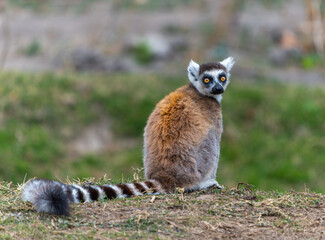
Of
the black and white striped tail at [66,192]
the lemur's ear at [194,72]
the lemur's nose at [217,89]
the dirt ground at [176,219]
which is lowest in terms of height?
the dirt ground at [176,219]

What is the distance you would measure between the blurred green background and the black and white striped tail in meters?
2.08

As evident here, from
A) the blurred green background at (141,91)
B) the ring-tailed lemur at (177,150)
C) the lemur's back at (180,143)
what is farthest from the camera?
the blurred green background at (141,91)

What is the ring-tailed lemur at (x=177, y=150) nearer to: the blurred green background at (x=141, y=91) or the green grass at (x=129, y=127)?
the blurred green background at (x=141, y=91)

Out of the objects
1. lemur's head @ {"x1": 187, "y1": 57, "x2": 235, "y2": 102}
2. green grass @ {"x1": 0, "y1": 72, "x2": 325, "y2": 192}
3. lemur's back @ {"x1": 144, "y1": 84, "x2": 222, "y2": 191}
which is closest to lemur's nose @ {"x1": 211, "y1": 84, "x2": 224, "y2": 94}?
lemur's head @ {"x1": 187, "y1": 57, "x2": 235, "y2": 102}

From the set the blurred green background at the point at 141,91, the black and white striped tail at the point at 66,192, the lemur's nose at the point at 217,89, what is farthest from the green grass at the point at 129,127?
the black and white striped tail at the point at 66,192

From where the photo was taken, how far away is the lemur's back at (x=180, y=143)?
493 centimetres

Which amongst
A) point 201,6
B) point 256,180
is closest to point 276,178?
point 256,180

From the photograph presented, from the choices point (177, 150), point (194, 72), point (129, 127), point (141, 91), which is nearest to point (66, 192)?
point (177, 150)

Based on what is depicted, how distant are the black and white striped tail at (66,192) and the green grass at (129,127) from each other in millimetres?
5088

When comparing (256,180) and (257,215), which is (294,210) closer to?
(257,215)

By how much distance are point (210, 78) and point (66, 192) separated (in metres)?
2.20

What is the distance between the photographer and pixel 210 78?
18.5 feet

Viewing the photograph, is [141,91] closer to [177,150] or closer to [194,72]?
[194,72]

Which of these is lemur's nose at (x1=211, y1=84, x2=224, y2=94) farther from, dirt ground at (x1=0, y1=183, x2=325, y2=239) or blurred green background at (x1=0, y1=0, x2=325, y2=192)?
blurred green background at (x1=0, y1=0, x2=325, y2=192)
